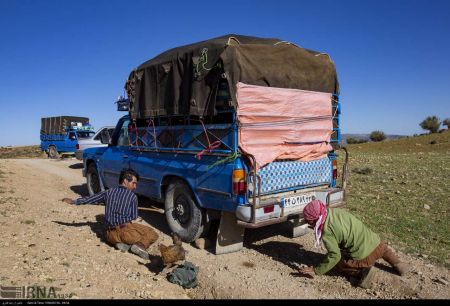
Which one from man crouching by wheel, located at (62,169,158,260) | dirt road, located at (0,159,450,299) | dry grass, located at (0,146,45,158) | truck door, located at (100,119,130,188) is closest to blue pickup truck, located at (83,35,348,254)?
dirt road, located at (0,159,450,299)

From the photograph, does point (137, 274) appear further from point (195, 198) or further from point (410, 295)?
point (410, 295)

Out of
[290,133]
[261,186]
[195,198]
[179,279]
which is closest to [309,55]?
[290,133]

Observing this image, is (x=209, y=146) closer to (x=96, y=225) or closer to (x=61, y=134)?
(x=96, y=225)

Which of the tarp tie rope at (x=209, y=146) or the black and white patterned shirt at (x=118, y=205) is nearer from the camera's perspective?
the tarp tie rope at (x=209, y=146)

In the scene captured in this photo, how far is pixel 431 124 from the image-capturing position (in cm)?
4475

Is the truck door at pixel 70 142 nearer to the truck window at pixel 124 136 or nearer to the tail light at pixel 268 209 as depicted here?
the truck window at pixel 124 136

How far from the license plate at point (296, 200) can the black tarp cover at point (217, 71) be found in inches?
56.8

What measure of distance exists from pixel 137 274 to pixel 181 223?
1.46m

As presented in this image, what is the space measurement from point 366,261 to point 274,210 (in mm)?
1210

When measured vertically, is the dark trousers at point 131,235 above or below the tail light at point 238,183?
below

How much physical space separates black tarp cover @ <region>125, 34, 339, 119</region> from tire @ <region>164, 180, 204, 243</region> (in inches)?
46.6

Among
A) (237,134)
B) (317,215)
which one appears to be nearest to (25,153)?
(237,134)

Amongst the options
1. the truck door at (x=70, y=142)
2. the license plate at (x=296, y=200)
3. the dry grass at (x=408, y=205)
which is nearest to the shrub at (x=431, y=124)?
the dry grass at (x=408, y=205)

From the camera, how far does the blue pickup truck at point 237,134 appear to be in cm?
478
